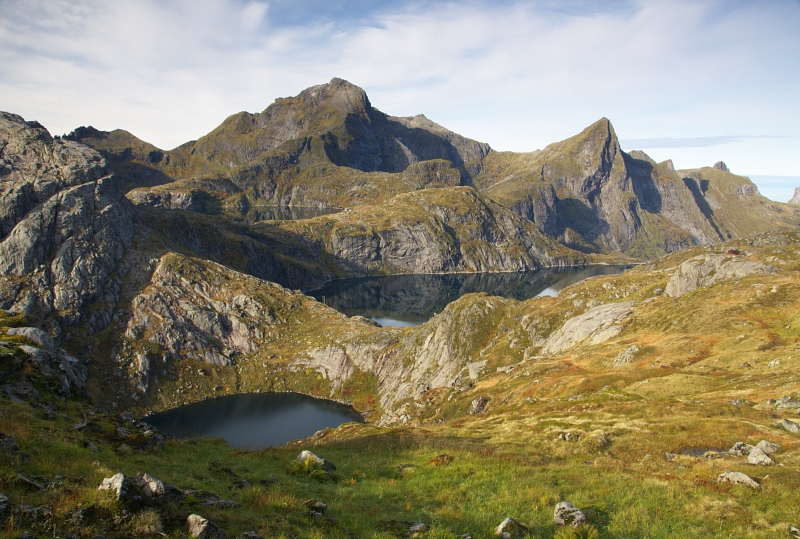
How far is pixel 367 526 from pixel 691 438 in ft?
85.5

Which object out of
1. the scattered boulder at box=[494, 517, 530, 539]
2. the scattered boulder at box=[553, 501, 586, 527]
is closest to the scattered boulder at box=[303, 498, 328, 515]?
the scattered boulder at box=[494, 517, 530, 539]

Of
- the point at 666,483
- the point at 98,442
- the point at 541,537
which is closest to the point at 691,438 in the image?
the point at 666,483

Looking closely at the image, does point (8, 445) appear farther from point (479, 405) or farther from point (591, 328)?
point (591, 328)

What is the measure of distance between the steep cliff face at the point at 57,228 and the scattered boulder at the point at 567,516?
465 ft

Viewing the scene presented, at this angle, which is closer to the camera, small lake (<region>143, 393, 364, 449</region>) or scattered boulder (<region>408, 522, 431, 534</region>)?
scattered boulder (<region>408, 522, 431, 534</region>)

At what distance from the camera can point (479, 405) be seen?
63.4 m

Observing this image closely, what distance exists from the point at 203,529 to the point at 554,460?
2284cm

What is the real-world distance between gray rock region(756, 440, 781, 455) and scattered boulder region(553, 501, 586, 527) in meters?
17.1

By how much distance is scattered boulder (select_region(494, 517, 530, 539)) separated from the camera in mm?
14453

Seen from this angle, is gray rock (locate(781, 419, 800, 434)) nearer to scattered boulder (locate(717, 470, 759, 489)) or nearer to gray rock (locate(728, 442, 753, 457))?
gray rock (locate(728, 442, 753, 457))

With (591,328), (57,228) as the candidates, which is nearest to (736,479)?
(591,328)

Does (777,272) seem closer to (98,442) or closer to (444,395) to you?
(444,395)

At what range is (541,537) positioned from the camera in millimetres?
14539

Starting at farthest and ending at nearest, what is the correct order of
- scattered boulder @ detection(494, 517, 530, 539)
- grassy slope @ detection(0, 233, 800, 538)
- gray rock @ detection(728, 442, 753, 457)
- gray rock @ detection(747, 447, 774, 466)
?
gray rock @ detection(728, 442, 753, 457) → gray rock @ detection(747, 447, 774, 466) → grassy slope @ detection(0, 233, 800, 538) → scattered boulder @ detection(494, 517, 530, 539)
